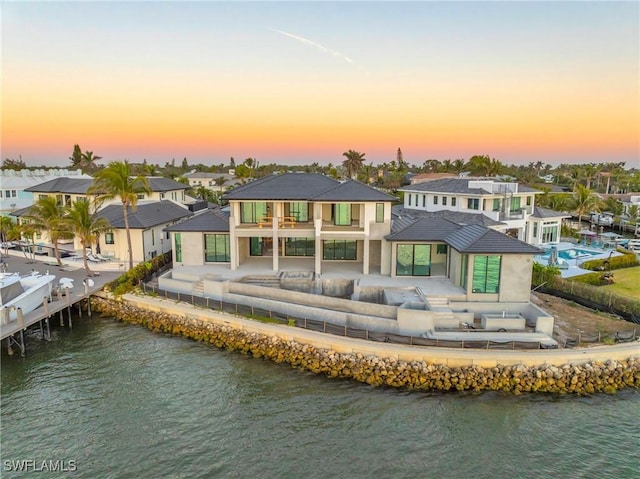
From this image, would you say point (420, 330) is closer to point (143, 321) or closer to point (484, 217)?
point (143, 321)

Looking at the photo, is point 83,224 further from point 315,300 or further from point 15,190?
point 15,190

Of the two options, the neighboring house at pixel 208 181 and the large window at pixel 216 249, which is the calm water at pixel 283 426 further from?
the neighboring house at pixel 208 181

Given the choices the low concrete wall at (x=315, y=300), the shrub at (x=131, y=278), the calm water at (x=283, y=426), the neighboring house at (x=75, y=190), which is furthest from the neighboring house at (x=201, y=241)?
the neighboring house at (x=75, y=190)

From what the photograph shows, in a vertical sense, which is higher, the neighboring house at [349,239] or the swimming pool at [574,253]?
the neighboring house at [349,239]

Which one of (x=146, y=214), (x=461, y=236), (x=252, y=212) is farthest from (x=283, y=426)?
(x=146, y=214)

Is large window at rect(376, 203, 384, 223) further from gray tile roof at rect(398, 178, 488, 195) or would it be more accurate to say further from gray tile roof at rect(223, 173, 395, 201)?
gray tile roof at rect(398, 178, 488, 195)

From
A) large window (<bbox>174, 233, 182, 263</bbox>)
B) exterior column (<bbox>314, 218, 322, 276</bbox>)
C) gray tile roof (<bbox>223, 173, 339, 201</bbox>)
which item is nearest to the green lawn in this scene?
exterior column (<bbox>314, 218, 322, 276</bbox>)
